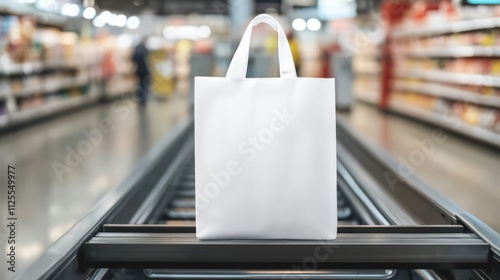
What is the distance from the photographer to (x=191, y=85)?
44.4 ft

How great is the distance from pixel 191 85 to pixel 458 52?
597 centimetres

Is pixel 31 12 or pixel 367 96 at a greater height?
pixel 31 12

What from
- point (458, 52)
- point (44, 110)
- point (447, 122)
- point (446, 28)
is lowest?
point (447, 122)

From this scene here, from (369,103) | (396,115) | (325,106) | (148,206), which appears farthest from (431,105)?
(325,106)

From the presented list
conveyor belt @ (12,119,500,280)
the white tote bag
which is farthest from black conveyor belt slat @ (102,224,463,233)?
the white tote bag

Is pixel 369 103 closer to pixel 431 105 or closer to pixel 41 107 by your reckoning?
pixel 431 105

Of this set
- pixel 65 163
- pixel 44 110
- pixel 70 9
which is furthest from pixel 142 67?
pixel 65 163

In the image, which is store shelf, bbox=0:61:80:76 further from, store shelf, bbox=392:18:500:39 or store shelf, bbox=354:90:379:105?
store shelf, bbox=354:90:379:105

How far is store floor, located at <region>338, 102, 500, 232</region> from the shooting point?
5.69 metres

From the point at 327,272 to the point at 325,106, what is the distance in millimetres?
1087

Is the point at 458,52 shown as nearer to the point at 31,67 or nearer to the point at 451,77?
the point at 451,77

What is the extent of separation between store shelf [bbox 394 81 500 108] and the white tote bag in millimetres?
7822

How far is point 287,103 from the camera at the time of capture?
1.46 metres

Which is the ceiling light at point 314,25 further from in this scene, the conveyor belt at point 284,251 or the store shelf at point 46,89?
the conveyor belt at point 284,251
